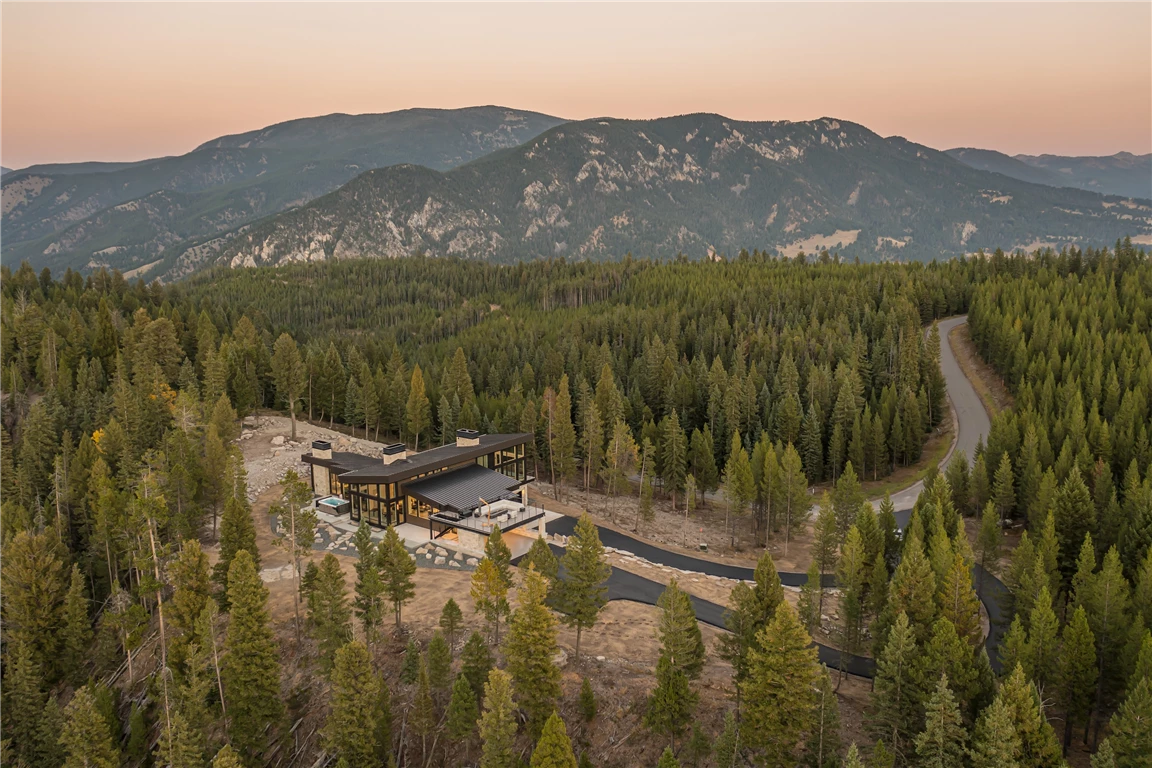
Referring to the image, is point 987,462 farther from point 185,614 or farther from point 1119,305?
point 185,614

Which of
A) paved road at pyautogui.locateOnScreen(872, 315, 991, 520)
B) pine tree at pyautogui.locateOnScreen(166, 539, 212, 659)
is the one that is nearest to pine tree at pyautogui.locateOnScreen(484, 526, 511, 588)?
pine tree at pyautogui.locateOnScreen(166, 539, 212, 659)

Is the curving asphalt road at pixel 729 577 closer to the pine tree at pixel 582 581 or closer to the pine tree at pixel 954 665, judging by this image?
the pine tree at pixel 582 581

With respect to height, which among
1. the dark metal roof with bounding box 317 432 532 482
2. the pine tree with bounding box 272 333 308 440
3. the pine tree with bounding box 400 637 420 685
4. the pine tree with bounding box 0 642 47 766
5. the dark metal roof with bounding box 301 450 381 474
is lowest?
the pine tree with bounding box 0 642 47 766

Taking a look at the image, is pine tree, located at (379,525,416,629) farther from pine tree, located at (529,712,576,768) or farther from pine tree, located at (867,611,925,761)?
pine tree, located at (867,611,925,761)

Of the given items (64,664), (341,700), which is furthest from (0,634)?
(341,700)

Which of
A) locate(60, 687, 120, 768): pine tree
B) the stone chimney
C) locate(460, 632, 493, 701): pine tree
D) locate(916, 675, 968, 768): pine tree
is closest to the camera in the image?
locate(916, 675, 968, 768): pine tree

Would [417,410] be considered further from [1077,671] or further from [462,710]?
[1077,671]

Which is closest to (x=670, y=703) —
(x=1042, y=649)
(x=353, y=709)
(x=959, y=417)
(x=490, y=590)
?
(x=490, y=590)
